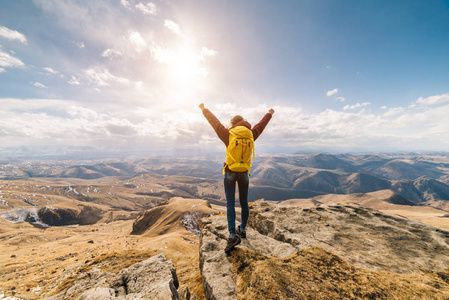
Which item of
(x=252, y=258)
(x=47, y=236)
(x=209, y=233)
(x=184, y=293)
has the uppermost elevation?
(x=252, y=258)

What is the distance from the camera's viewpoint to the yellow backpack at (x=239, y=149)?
6.61 meters

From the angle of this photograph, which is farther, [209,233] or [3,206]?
[3,206]

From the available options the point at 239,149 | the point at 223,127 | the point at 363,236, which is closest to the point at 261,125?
the point at 223,127

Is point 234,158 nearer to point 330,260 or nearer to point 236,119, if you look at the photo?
point 236,119

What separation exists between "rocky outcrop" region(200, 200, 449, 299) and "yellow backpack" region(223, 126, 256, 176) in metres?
3.72

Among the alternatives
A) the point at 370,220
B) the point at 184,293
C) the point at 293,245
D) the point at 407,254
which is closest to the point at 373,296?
the point at 293,245

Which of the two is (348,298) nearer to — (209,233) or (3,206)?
(209,233)

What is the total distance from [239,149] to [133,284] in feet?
24.6

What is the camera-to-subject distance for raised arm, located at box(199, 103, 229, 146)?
24.0ft

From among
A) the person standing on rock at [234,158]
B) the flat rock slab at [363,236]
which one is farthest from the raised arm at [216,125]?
the flat rock slab at [363,236]

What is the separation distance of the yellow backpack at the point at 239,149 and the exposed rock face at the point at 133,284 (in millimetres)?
4995

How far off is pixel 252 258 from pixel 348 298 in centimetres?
311

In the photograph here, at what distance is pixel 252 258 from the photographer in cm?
662

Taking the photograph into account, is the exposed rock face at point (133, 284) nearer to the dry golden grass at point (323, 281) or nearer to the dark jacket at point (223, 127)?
the dry golden grass at point (323, 281)
